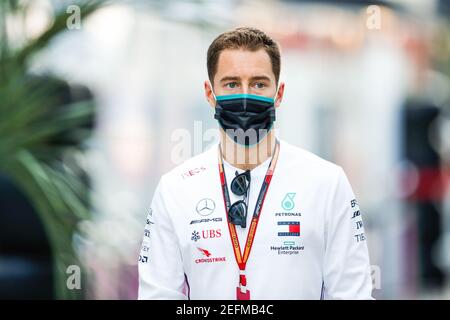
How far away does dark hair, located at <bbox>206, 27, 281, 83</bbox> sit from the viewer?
212 centimetres

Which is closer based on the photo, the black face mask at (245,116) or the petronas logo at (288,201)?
the petronas logo at (288,201)

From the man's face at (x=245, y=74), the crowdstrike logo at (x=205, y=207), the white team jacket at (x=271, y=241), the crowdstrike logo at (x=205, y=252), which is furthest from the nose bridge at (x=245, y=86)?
the crowdstrike logo at (x=205, y=252)

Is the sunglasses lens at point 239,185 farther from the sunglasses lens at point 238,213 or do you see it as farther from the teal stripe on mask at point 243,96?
the teal stripe on mask at point 243,96

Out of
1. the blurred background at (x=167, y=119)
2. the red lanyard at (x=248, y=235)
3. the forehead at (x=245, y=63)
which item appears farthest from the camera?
the blurred background at (x=167, y=119)

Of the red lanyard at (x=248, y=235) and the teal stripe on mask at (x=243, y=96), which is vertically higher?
the teal stripe on mask at (x=243, y=96)

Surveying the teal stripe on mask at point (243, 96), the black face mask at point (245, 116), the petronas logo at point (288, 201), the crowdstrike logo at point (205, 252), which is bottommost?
the crowdstrike logo at point (205, 252)

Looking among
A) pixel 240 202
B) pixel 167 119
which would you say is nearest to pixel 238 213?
pixel 240 202

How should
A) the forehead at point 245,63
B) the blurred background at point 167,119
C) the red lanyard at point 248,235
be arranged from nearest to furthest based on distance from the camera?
1. the red lanyard at point 248,235
2. the forehead at point 245,63
3. the blurred background at point 167,119

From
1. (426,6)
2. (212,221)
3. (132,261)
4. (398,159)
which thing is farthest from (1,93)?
(398,159)

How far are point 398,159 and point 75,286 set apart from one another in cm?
619

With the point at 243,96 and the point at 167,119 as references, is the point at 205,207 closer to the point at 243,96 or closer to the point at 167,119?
the point at 243,96

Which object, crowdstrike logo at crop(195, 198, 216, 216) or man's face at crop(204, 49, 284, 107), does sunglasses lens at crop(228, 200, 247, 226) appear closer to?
crowdstrike logo at crop(195, 198, 216, 216)

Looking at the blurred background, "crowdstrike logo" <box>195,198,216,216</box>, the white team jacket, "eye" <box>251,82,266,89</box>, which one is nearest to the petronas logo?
the white team jacket

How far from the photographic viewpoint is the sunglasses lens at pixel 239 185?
2.06 metres
